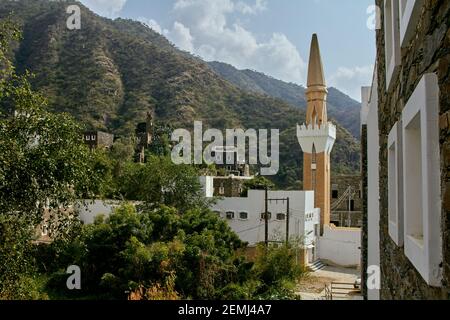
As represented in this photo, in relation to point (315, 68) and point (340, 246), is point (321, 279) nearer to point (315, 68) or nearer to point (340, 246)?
point (340, 246)

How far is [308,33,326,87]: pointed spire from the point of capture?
32.2m

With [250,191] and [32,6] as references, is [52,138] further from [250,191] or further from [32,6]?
[32,6]

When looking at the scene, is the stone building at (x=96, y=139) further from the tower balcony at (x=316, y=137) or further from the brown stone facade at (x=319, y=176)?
the brown stone facade at (x=319, y=176)

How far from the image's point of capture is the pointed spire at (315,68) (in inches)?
1267

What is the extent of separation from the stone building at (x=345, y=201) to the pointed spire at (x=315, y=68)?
798cm

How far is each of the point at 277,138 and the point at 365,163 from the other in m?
38.9

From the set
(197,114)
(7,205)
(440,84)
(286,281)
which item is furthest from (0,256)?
(197,114)

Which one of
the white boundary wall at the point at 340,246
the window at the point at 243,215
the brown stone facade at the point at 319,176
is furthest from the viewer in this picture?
the brown stone facade at the point at 319,176

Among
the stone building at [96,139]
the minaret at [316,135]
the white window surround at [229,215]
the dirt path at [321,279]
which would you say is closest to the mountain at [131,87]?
the stone building at [96,139]

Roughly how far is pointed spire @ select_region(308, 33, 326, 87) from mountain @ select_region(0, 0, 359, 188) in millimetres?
11362

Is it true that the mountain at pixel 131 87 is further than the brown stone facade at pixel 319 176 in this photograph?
Yes

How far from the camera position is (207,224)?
17.9 metres

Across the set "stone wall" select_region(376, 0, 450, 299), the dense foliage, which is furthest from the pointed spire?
"stone wall" select_region(376, 0, 450, 299)

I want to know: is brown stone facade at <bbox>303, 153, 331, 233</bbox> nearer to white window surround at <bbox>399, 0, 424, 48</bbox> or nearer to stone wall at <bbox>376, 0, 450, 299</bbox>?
stone wall at <bbox>376, 0, 450, 299</bbox>
